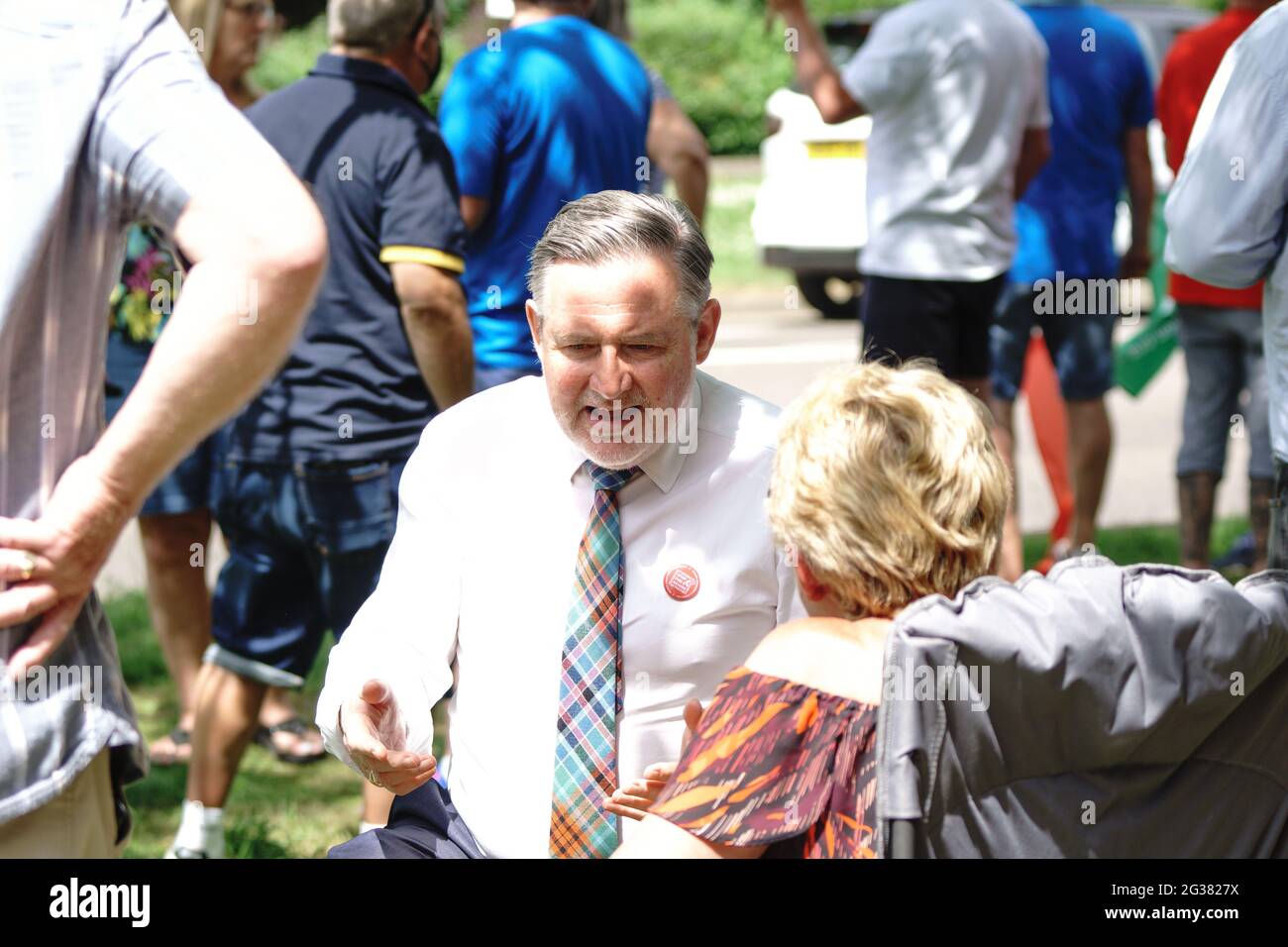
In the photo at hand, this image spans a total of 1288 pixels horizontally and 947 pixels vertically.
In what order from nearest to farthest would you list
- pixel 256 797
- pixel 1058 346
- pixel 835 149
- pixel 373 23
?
pixel 373 23 < pixel 256 797 < pixel 1058 346 < pixel 835 149

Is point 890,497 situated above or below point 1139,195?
below

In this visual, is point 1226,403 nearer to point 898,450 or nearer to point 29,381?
point 898,450

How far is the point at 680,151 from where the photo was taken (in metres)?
4.95

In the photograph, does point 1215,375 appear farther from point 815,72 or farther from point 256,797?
point 256,797

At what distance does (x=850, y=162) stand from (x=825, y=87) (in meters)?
6.46

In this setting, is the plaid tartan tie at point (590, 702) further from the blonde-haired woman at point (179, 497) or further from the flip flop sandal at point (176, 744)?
the flip flop sandal at point (176, 744)

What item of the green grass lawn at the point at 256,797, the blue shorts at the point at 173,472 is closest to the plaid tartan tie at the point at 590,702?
the green grass lawn at the point at 256,797

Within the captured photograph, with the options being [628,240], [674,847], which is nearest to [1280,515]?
[628,240]

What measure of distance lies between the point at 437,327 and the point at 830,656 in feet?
6.79

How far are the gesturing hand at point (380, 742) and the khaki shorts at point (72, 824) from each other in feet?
1.08

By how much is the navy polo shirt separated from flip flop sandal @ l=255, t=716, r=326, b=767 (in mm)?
1179

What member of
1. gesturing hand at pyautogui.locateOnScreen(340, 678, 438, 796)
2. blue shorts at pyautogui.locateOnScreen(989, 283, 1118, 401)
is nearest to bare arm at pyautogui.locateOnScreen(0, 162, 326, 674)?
gesturing hand at pyautogui.locateOnScreen(340, 678, 438, 796)

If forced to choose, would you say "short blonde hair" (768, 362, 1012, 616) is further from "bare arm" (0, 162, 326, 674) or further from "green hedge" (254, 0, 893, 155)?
"green hedge" (254, 0, 893, 155)

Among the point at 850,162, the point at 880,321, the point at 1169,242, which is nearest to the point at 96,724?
the point at 1169,242
